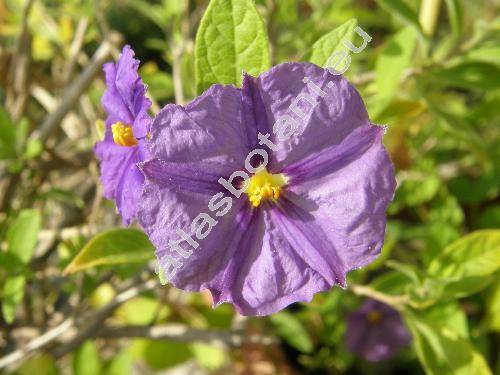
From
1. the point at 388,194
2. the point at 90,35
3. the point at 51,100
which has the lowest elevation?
the point at 51,100

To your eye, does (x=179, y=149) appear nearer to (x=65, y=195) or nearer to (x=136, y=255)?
(x=136, y=255)

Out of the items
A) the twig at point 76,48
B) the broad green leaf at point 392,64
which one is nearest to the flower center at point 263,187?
the broad green leaf at point 392,64

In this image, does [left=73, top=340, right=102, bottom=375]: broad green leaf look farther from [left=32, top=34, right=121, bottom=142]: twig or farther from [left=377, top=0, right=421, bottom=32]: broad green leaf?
[left=377, top=0, right=421, bottom=32]: broad green leaf

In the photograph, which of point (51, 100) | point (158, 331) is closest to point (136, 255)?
point (158, 331)

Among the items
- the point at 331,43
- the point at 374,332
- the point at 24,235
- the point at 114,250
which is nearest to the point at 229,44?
the point at 331,43

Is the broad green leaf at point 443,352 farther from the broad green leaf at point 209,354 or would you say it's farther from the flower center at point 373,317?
the broad green leaf at point 209,354

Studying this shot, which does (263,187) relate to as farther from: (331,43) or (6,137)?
(6,137)
